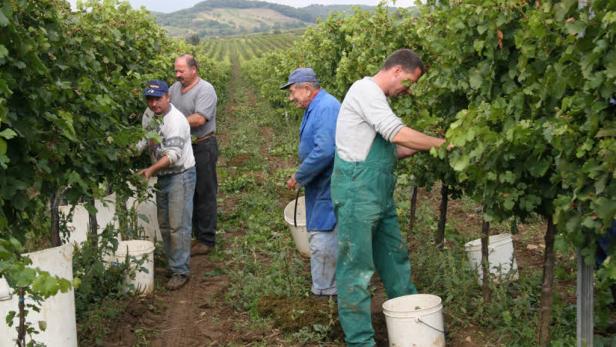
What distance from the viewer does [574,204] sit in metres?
3.33

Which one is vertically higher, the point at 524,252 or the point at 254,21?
the point at 254,21

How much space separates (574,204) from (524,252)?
3508 mm

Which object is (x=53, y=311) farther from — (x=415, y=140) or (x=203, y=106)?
(x=203, y=106)

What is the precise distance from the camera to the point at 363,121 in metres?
4.46

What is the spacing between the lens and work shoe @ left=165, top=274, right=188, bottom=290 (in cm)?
637

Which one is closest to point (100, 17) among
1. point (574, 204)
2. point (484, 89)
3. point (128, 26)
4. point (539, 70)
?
point (128, 26)

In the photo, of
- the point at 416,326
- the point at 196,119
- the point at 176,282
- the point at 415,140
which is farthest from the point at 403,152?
the point at 196,119

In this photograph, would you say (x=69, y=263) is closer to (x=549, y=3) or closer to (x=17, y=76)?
(x=17, y=76)

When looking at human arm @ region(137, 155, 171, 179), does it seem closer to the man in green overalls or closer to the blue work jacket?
the blue work jacket

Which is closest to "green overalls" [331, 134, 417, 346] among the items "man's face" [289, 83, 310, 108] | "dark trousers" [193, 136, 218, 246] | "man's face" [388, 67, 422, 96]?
"man's face" [388, 67, 422, 96]

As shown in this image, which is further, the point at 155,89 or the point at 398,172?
the point at 398,172

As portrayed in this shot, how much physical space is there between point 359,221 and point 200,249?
335cm

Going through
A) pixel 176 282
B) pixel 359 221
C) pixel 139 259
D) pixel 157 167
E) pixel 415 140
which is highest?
pixel 415 140

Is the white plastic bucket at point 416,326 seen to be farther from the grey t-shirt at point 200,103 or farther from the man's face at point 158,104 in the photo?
the grey t-shirt at point 200,103
